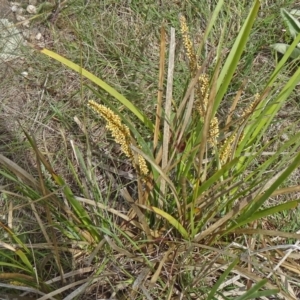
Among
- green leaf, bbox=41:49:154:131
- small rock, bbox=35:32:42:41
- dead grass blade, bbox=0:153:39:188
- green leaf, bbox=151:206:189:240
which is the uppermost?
green leaf, bbox=41:49:154:131

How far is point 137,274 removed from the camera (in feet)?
4.02

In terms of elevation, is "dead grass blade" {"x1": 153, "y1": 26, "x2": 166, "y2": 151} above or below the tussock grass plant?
above

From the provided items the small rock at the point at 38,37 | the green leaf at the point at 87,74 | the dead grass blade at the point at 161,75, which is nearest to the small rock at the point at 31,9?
the small rock at the point at 38,37

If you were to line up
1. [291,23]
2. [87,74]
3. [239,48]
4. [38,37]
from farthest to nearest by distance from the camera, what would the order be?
1. [38,37]
2. [291,23]
3. [87,74]
4. [239,48]

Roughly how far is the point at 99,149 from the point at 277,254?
602mm

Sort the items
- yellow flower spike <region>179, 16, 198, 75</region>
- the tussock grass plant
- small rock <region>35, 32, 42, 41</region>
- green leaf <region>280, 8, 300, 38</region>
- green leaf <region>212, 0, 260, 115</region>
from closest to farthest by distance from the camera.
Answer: green leaf <region>212, 0, 260, 115</region> < yellow flower spike <region>179, 16, 198, 75</region> < the tussock grass plant < green leaf <region>280, 8, 300, 38</region> < small rock <region>35, 32, 42, 41</region>

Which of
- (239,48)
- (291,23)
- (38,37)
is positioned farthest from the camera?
(38,37)

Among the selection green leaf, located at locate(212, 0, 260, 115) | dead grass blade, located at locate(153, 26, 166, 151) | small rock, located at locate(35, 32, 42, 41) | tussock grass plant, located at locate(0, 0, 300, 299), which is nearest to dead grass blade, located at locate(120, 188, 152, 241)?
tussock grass plant, located at locate(0, 0, 300, 299)

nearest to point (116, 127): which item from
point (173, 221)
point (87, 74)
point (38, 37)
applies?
point (87, 74)

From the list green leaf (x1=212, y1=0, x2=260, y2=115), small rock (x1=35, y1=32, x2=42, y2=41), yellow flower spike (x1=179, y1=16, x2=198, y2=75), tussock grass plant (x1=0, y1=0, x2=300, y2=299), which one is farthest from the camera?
small rock (x1=35, y1=32, x2=42, y2=41)

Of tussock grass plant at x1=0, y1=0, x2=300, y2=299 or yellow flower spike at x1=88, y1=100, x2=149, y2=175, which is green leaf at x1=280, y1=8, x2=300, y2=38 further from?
yellow flower spike at x1=88, y1=100, x2=149, y2=175

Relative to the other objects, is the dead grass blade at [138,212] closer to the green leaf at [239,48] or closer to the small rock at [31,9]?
the green leaf at [239,48]

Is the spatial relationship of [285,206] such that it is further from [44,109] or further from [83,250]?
[44,109]

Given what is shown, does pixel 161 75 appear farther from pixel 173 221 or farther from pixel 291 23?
pixel 291 23
